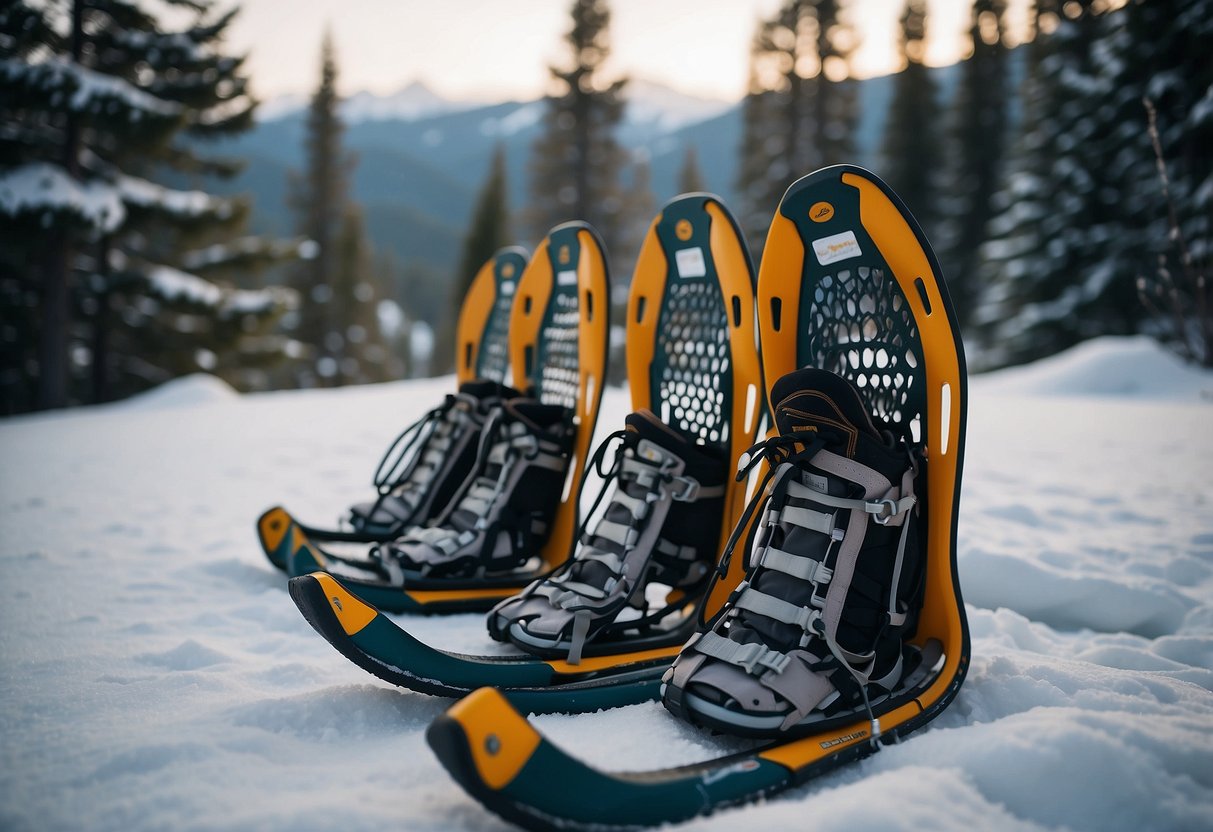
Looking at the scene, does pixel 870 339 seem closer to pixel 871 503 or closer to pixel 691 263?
pixel 871 503

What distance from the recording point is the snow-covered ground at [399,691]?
46.4 inches

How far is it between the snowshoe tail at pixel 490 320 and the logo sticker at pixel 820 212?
1.90 meters

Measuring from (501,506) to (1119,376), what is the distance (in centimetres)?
872

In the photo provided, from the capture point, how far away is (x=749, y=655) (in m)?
1.41

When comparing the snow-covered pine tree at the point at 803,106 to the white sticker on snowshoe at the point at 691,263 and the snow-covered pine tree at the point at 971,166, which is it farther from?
the white sticker on snowshoe at the point at 691,263

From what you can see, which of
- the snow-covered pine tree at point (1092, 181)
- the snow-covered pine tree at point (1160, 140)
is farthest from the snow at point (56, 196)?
the snow-covered pine tree at point (1092, 181)

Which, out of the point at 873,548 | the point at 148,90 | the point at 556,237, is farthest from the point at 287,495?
the point at 148,90

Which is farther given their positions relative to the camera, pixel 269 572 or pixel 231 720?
pixel 269 572

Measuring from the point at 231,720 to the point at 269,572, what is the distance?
1.31m

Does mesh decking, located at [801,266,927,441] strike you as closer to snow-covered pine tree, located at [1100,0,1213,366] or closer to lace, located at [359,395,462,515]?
lace, located at [359,395,462,515]

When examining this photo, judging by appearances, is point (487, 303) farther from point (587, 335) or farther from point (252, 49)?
point (252, 49)

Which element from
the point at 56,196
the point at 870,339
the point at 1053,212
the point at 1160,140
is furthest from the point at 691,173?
the point at 870,339

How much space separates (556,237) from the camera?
2.99 m

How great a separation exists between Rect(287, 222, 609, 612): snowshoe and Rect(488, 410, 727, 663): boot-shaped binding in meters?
0.51
